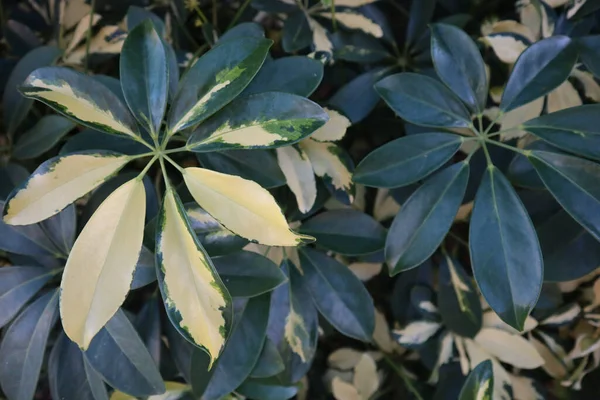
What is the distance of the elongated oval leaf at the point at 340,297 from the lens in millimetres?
683

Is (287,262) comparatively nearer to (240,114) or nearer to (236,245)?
(236,245)

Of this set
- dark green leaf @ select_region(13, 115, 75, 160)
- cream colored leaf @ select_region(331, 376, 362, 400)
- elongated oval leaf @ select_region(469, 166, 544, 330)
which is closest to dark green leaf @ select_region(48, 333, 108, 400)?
dark green leaf @ select_region(13, 115, 75, 160)

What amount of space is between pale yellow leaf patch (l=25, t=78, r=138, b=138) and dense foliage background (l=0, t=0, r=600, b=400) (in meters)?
0.01

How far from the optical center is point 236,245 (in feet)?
1.90

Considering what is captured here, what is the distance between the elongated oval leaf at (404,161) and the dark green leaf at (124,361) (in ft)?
1.12

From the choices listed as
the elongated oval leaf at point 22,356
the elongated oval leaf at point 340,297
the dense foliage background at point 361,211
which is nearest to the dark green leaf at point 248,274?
the dense foliage background at point 361,211

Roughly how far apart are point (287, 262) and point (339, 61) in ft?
1.19

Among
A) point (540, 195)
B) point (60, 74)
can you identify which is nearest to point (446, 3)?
point (540, 195)

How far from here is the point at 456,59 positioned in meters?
0.62

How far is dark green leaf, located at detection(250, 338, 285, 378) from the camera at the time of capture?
671mm

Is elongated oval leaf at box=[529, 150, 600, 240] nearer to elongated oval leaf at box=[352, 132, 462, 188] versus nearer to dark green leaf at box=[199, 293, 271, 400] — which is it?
elongated oval leaf at box=[352, 132, 462, 188]

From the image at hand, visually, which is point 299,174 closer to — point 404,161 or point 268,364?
point 404,161

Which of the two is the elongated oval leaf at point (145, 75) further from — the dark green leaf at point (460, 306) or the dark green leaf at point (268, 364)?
the dark green leaf at point (460, 306)

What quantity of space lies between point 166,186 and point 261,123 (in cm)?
12
